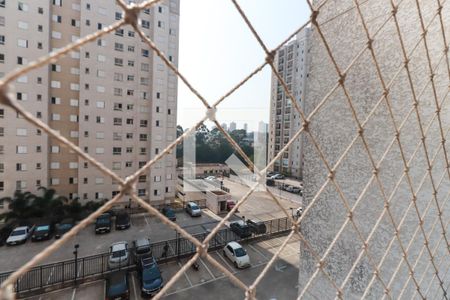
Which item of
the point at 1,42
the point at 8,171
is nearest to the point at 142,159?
the point at 8,171

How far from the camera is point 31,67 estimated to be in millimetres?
258

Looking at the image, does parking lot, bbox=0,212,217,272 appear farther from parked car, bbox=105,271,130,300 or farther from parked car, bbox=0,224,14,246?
parked car, bbox=105,271,130,300

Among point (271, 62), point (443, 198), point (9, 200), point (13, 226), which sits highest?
point (271, 62)

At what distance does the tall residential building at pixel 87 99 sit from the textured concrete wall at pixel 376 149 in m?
6.66

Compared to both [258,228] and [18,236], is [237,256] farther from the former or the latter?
[18,236]

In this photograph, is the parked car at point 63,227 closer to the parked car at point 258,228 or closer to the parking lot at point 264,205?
the parked car at point 258,228

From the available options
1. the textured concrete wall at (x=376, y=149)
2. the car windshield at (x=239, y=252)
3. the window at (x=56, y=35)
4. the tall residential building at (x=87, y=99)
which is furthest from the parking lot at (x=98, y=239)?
the window at (x=56, y=35)

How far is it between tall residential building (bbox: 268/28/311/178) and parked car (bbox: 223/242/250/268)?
9.55 meters

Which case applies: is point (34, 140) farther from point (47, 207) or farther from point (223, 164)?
point (223, 164)

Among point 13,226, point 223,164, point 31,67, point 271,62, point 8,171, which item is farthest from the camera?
point 223,164

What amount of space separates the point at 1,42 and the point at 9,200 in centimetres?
408

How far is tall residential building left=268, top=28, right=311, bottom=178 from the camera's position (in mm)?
13305

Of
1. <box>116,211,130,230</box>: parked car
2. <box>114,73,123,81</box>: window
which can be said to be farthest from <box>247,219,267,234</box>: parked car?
<box>114,73,123,81</box>: window

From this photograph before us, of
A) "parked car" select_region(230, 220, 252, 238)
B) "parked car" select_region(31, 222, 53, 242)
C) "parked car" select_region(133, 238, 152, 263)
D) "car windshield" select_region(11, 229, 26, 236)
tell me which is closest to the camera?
"parked car" select_region(133, 238, 152, 263)
